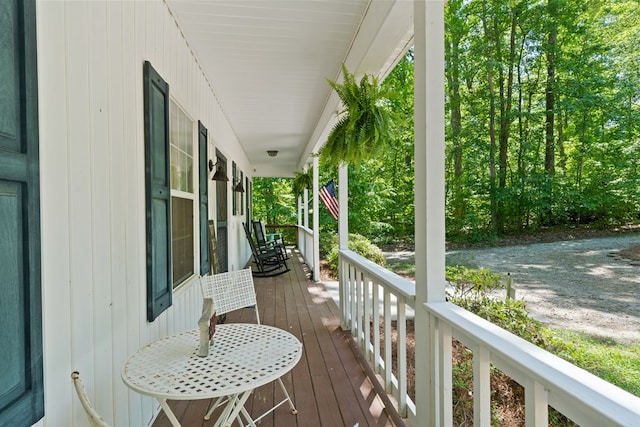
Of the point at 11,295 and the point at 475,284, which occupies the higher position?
the point at 11,295

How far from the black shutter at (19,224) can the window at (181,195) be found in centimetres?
151

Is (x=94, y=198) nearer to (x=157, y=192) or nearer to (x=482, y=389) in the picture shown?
(x=157, y=192)

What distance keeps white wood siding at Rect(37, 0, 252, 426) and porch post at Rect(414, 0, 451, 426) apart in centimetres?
144

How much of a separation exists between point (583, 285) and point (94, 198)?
539cm

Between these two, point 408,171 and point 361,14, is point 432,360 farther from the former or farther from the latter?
point 408,171

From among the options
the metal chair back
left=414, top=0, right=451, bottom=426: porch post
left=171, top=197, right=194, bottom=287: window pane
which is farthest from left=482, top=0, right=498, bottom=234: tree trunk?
the metal chair back

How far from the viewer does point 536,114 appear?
539cm

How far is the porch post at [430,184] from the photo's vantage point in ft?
5.09

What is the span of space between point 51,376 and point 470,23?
7.41 meters

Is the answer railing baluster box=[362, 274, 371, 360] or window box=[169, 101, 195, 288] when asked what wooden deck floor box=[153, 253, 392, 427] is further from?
window box=[169, 101, 195, 288]

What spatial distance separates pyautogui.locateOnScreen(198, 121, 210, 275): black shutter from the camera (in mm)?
3164

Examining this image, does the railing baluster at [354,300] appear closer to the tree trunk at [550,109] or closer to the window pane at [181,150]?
the window pane at [181,150]

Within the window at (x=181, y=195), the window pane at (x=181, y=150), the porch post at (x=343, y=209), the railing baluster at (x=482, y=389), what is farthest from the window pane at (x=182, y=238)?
the railing baluster at (x=482, y=389)

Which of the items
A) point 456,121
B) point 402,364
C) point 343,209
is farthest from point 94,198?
point 456,121
